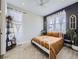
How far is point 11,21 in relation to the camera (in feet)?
11.2

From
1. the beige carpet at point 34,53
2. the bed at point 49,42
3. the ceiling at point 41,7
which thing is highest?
the ceiling at point 41,7

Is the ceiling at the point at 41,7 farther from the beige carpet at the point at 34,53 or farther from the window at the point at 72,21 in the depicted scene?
the beige carpet at the point at 34,53

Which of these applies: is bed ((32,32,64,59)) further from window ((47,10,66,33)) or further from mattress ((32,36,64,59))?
window ((47,10,66,33))

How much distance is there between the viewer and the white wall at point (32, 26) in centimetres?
223

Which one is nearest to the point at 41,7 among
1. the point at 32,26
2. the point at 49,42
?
→ the point at 32,26

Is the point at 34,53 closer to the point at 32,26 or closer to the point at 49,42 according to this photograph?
the point at 49,42

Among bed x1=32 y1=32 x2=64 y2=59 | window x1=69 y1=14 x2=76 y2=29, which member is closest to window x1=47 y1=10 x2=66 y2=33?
bed x1=32 y1=32 x2=64 y2=59

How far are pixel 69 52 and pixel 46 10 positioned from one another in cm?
143

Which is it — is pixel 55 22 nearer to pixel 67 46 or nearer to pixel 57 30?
pixel 57 30

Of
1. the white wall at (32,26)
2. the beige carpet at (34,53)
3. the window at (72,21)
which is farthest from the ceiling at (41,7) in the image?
the beige carpet at (34,53)

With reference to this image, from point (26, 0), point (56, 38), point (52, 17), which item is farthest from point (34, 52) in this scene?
point (26, 0)

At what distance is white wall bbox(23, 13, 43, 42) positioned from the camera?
2.23m

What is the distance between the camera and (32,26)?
2.27 metres

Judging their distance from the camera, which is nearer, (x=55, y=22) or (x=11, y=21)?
(x=55, y=22)
